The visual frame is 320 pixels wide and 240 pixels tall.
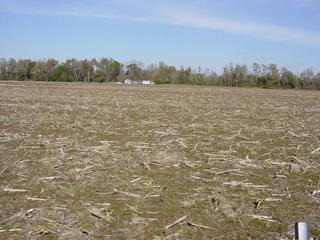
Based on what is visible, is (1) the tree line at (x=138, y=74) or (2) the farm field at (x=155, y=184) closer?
(2) the farm field at (x=155, y=184)

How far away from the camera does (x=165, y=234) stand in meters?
5.26

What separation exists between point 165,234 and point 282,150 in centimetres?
665

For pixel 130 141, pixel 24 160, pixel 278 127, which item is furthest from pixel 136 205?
pixel 278 127

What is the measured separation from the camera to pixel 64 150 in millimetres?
10188

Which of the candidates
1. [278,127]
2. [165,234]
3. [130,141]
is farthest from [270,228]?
[278,127]

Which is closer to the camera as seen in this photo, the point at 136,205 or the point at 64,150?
the point at 136,205

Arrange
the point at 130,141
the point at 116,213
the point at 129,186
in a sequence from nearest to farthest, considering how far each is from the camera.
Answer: the point at 116,213
the point at 129,186
the point at 130,141

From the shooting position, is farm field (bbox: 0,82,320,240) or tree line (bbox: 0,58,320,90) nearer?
farm field (bbox: 0,82,320,240)

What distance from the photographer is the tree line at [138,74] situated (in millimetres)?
110688

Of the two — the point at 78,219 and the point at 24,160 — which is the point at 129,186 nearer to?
the point at 78,219

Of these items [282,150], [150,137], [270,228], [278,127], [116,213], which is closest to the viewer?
[270,228]

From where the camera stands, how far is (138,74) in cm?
13638

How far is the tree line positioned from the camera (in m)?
111

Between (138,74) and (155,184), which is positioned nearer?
(155,184)
